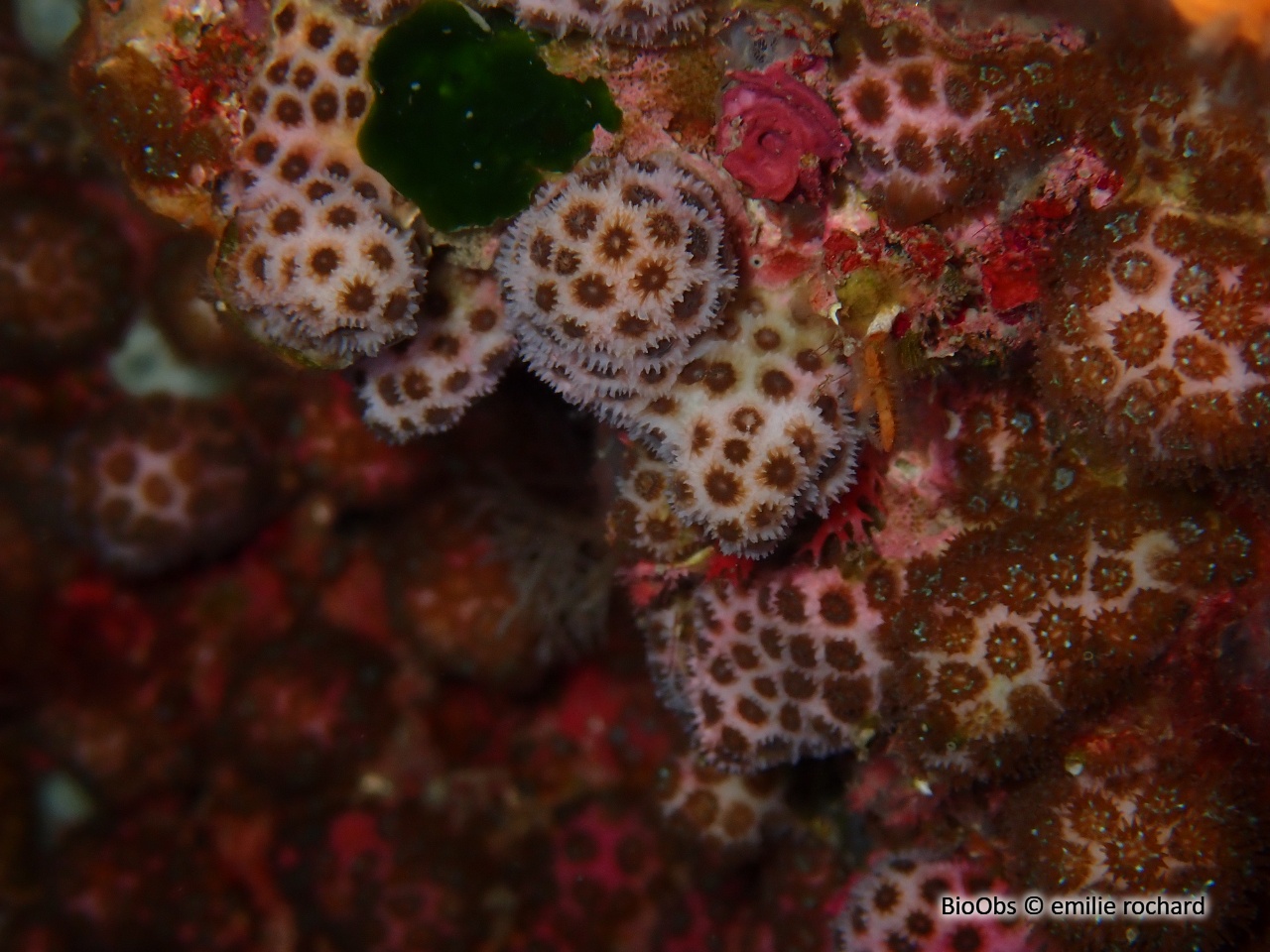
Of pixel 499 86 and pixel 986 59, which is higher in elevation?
pixel 986 59

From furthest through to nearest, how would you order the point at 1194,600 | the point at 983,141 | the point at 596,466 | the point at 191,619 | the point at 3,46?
1. the point at 191,619
2. the point at 3,46
3. the point at 596,466
4. the point at 1194,600
5. the point at 983,141

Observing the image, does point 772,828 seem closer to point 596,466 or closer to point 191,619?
point 596,466

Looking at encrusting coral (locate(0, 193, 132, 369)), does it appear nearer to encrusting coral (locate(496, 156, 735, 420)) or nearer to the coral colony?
the coral colony

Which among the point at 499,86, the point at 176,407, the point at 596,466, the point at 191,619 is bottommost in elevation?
the point at 191,619

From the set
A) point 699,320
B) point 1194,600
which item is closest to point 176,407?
point 699,320

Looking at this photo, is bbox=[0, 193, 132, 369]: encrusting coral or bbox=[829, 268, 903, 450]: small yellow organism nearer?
bbox=[829, 268, 903, 450]: small yellow organism

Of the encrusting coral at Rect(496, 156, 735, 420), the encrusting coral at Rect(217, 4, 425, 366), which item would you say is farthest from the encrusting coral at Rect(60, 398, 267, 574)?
the encrusting coral at Rect(496, 156, 735, 420)

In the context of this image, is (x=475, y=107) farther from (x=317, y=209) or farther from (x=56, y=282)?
(x=56, y=282)
